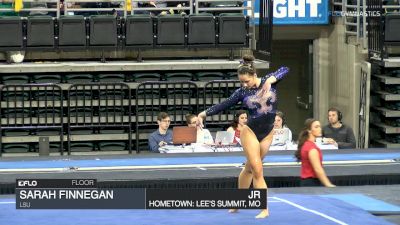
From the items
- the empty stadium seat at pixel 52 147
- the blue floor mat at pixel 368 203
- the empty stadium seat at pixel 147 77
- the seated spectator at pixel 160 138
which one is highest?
the empty stadium seat at pixel 147 77

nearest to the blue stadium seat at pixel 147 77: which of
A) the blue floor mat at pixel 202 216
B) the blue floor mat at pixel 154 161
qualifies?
the blue floor mat at pixel 154 161

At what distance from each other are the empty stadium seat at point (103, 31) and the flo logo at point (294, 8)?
3510 mm

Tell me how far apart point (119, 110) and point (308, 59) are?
18.3ft

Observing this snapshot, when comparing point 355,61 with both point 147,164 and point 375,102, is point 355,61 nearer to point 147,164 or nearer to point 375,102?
point 375,102

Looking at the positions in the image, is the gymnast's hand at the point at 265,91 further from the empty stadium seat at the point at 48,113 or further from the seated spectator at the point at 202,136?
the empty stadium seat at the point at 48,113

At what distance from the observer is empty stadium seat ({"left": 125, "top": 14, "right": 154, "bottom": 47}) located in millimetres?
16688

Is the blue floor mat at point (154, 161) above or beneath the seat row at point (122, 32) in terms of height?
beneath

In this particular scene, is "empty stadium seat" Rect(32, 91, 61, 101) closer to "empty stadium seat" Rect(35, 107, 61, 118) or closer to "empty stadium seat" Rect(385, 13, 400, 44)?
"empty stadium seat" Rect(35, 107, 61, 118)

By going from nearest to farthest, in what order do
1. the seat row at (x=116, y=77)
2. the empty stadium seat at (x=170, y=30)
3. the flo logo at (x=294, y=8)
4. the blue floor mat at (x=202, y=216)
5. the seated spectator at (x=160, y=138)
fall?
the blue floor mat at (x=202, y=216)
the seated spectator at (x=160, y=138)
the seat row at (x=116, y=77)
the empty stadium seat at (x=170, y=30)
the flo logo at (x=294, y=8)

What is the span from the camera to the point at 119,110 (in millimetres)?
16641

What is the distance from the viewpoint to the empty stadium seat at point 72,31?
54.3 feet

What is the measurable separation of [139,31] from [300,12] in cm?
359

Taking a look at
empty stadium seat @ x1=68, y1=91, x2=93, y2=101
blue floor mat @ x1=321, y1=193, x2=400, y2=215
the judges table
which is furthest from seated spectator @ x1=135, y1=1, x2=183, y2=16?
blue floor mat @ x1=321, y1=193, x2=400, y2=215

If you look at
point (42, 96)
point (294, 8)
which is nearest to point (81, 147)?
point (42, 96)
